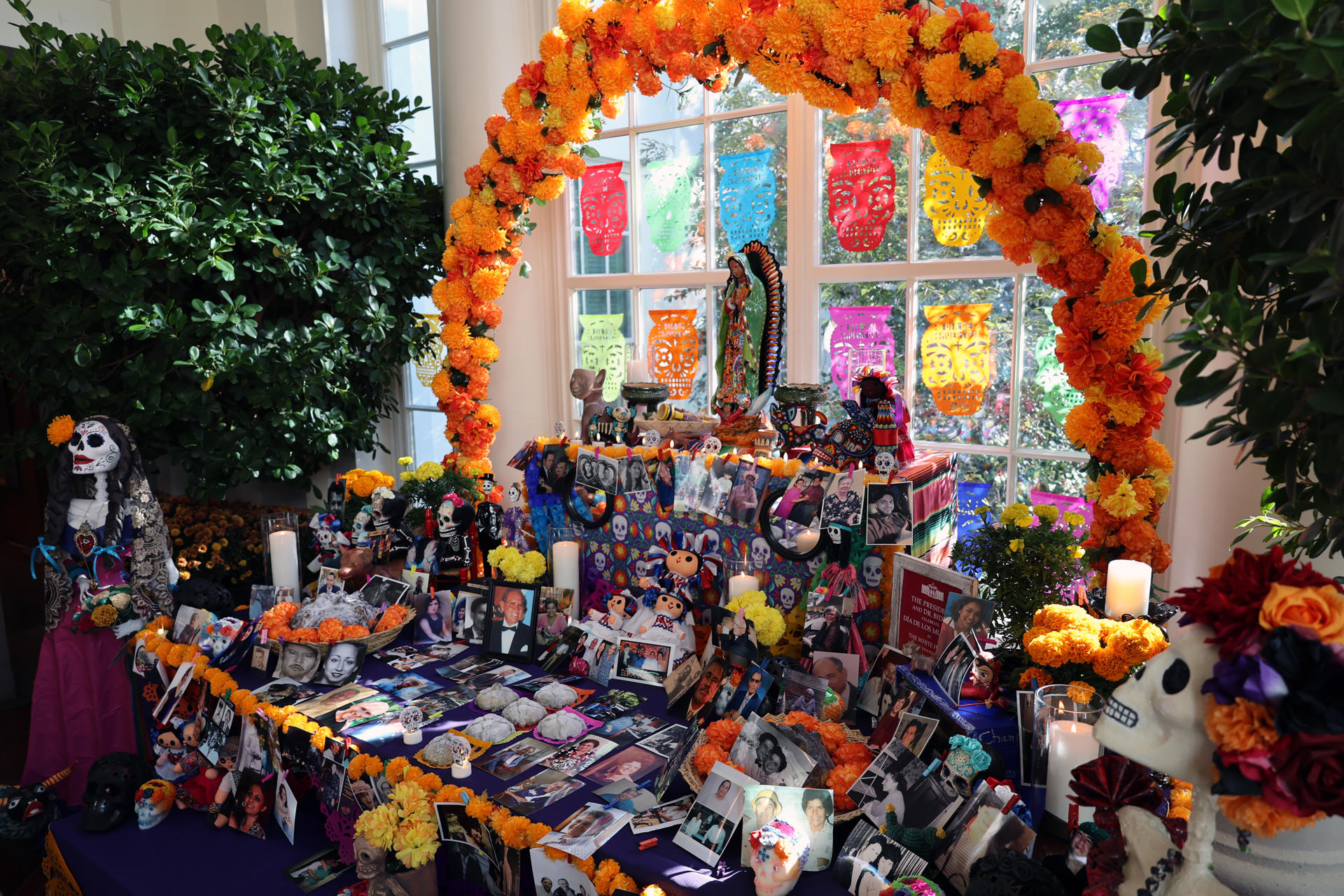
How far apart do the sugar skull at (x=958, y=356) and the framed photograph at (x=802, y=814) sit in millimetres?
2046

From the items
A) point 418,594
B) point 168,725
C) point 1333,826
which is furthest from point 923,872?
point 168,725

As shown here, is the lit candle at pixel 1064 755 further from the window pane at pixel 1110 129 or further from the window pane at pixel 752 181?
the window pane at pixel 752 181

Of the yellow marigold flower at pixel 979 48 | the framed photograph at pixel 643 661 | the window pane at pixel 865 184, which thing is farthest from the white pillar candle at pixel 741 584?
A: the window pane at pixel 865 184

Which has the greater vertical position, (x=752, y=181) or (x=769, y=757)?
(x=752, y=181)

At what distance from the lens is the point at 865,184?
3.47 m

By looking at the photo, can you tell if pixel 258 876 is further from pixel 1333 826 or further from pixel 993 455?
pixel 993 455

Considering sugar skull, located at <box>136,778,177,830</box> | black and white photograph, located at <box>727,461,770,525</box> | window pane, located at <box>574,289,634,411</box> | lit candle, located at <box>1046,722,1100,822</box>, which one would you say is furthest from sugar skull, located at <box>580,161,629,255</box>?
lit candle, located at <box>1046,722,1100,822</box>

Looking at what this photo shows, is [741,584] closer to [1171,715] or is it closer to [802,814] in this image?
[802,814]

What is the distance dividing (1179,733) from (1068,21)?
2.74 meters

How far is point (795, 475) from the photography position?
8.23 ft

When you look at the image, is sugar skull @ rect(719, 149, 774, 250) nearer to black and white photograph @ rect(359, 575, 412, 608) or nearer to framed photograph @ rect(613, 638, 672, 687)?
framed photograph @ rect(613, 638, 672, 687)

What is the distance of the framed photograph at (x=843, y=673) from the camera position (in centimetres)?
221

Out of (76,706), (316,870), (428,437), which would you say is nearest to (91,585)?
(76,706)

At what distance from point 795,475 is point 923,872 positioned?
1.16m
